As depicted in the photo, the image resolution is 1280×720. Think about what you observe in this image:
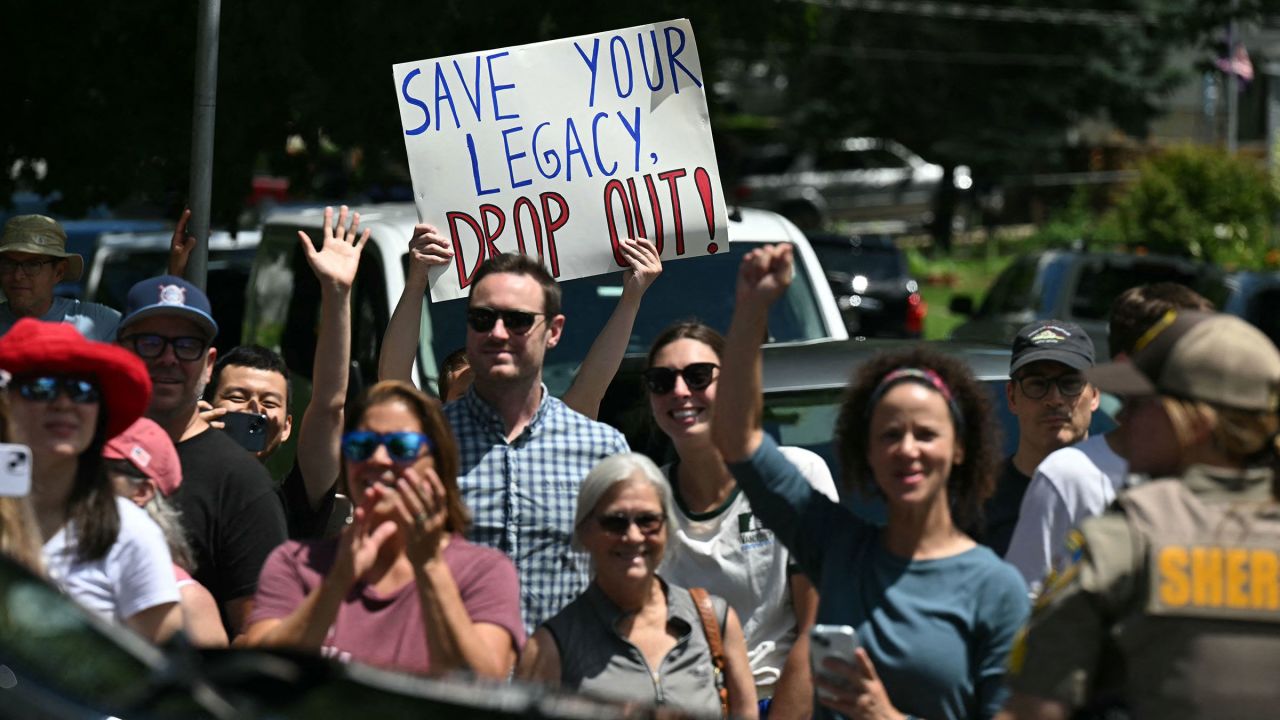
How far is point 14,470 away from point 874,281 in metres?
16.3

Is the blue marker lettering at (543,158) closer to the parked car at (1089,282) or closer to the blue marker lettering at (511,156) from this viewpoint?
the blue marker lettering at (511,156)

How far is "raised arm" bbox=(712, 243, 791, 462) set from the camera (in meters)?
4.10

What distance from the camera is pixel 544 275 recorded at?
210 inches

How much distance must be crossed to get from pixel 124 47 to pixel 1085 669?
804 centimetres

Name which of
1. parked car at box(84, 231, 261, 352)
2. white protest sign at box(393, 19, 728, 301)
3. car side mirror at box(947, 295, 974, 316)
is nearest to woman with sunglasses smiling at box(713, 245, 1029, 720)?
white protest sign at box(393, 19, 728, 301)

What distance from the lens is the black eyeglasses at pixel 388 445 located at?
13.7 ft

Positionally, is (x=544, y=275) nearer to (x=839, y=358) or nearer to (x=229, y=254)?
(x=839, y=358)

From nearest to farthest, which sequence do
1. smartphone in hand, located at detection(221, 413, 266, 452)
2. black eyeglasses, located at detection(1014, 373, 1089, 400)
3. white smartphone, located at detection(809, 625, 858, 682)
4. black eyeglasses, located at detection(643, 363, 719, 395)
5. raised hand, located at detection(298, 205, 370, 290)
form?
white smartphone, located at detection(809, 625, 858, 682) → black eyeglasses, located at detection(643, 363, 719, 395) → raised hand, located at detection(298, 205, 370, 290) → black eyeglasses, located at detection(1014, 373, 1089, 400) → smartphone in hand, located at detection(221, 413, 266, 452)

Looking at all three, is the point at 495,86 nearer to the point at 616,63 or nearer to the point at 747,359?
the point at 616,63

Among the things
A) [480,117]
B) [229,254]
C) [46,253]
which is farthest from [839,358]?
[229,254]

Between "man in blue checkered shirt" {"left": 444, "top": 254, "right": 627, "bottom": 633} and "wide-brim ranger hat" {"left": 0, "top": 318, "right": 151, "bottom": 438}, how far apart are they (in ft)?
3.44

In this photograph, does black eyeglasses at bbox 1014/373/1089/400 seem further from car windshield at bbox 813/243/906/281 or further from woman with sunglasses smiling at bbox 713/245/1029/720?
car windshield at bbox 813/243/906/281

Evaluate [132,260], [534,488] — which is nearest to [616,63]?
[534,488]

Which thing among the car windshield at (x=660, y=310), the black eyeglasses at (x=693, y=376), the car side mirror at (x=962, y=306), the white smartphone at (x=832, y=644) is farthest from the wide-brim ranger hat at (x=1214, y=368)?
the car side mirror at (x=962, y=306)
